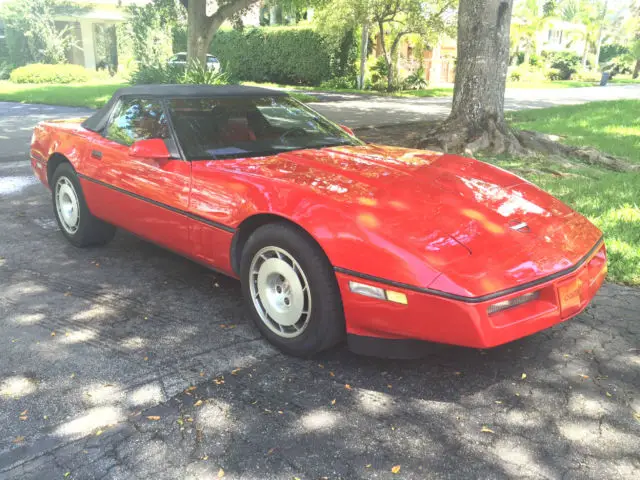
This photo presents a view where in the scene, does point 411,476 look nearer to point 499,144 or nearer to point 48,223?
point 48,223

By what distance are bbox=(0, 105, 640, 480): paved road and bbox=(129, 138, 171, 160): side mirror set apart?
0.97 meters

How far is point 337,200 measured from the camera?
2869 millimetres

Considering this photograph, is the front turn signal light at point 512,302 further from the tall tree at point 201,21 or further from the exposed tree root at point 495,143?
the tall tree at point 201,21

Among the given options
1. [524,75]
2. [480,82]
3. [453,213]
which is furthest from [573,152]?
[524,75]

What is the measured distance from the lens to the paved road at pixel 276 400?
223 cm

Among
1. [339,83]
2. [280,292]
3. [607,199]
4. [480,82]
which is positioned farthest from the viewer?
[339,83]

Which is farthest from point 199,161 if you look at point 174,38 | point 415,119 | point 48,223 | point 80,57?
point 80,57

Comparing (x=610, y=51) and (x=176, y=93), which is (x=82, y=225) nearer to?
(x=176, y=93)

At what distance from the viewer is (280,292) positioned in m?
3.08

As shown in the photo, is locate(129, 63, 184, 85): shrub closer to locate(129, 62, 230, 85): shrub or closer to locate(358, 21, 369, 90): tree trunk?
locate(129, 62, 230, 85): shrub

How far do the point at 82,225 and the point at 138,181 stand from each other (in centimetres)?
109

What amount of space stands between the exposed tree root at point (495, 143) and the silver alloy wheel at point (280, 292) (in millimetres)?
5968

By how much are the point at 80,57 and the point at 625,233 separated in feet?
113

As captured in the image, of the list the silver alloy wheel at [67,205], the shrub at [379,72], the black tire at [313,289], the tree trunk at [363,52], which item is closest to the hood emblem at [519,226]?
the black tire at [313,289]
